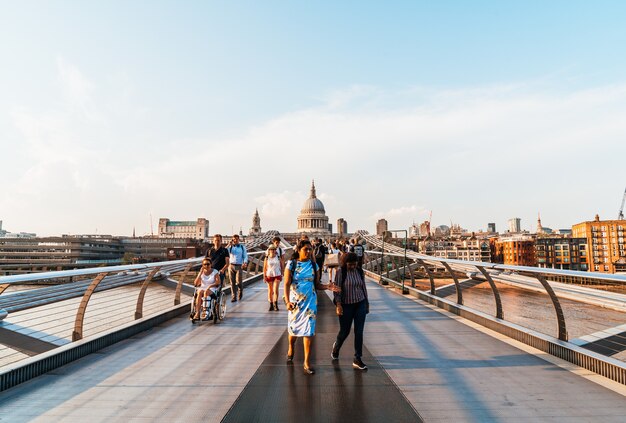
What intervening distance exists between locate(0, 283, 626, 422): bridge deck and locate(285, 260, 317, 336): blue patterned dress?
1.74 feet

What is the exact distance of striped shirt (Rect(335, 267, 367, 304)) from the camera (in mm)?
4883

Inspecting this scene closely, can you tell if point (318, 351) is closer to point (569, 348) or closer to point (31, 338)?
point (569, 348)

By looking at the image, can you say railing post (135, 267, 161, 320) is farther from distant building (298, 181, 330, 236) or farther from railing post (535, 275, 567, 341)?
distant building (298, 181, 330, 236)

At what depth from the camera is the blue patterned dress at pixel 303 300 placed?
15.7 ft

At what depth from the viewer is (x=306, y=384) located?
4137mm

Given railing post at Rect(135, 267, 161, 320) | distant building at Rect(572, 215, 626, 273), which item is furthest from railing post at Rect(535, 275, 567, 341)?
distant building at Rect(572, 215, 626, 273)

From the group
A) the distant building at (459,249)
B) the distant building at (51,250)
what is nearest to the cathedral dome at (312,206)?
the distant building at (459,249)

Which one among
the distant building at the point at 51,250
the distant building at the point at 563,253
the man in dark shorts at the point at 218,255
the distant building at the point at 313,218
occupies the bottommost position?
the distant building at the point at 563,253

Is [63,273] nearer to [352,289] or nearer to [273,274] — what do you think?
[352,289]

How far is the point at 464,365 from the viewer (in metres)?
4.79

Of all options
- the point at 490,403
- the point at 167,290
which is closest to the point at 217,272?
the point at 167,290

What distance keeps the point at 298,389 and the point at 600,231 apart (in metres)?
145

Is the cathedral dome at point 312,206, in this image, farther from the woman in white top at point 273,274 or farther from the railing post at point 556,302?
the railing post at point 556,302

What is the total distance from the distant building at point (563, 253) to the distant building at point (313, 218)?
75.9 m
